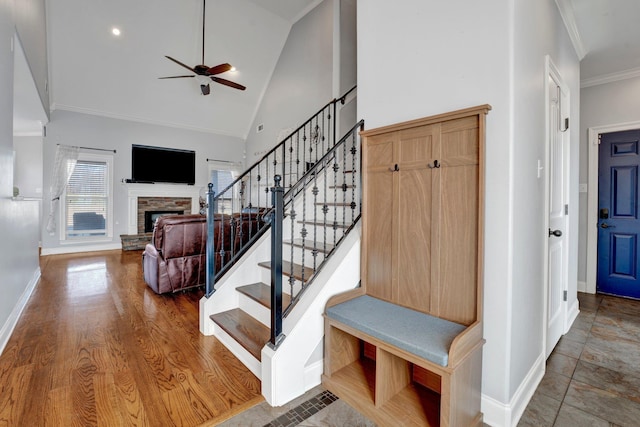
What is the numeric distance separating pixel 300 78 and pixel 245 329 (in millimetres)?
5118

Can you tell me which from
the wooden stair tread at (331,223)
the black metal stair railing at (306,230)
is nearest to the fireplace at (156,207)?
the black metal stair railing at (306,230)

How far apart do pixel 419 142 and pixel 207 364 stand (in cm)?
205

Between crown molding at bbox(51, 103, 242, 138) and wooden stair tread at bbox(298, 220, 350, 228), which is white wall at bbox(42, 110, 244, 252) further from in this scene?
wooden stair tread at bbox(298, 220, 350, 228)

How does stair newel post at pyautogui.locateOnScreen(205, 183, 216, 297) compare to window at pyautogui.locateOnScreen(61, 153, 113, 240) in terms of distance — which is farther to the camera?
window at pyautogui.locateOnScreen(61, 153, 113, 240)

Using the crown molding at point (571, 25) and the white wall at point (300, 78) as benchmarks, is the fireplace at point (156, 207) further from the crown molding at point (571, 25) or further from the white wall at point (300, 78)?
the crown molding at point (571, 25)

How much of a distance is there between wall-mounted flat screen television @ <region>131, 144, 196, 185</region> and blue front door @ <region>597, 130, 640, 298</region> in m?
7.77

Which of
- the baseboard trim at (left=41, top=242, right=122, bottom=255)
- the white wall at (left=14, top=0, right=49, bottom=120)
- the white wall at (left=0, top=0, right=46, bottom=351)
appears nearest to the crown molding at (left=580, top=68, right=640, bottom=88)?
the white wall at (left=0, top=0, right=46, bottom=351)

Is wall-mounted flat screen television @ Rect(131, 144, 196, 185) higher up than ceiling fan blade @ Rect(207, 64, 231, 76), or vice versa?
ceiling fan blade @ Rect(207, 64, 231, 76)

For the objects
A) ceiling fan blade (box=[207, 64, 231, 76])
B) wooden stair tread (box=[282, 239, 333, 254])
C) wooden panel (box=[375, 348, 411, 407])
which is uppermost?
ceiling fan blade (box=[207, 64, 231, 76])

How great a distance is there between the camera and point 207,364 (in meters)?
2.09

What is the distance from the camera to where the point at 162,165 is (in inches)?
279

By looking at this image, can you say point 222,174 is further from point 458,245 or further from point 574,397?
point 574,397

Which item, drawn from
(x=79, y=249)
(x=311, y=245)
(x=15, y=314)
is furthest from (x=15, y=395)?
(x=79, y=249)

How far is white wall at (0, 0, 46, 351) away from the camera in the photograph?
226 centimetres
